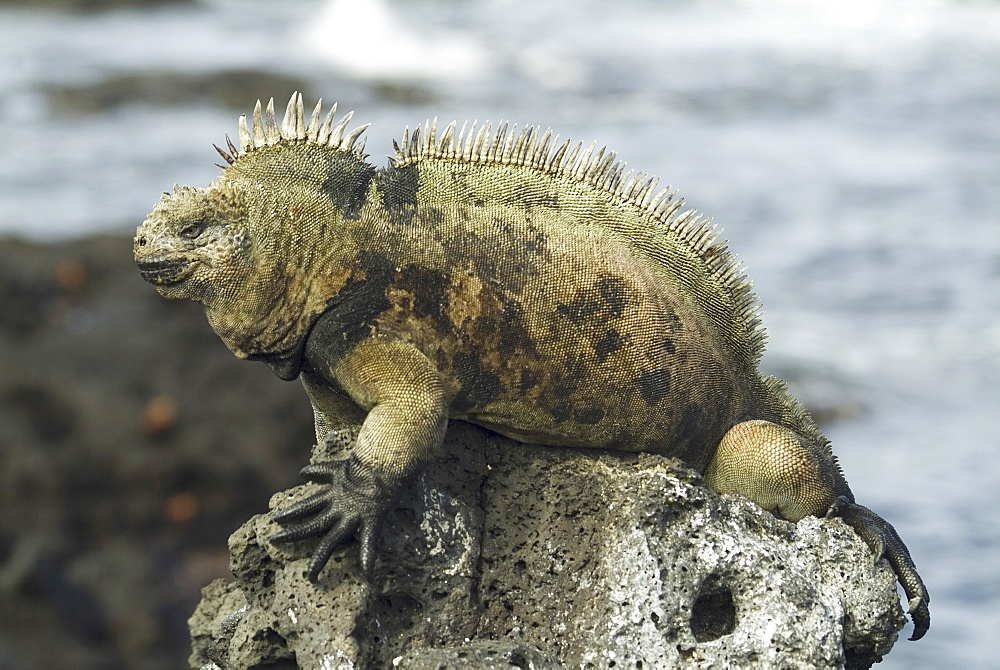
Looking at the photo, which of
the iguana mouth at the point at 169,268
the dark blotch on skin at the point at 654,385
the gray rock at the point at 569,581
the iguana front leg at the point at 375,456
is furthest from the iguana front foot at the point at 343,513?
the dark blotch on skin at the point at 654,385

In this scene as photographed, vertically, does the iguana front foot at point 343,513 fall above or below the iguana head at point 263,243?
below

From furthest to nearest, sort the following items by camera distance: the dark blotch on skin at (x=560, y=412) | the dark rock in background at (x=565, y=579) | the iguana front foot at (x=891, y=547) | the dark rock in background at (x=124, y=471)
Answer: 1. the dark rock in background at (x=124, y=471)
2. the iguana front foot at (x=891, y=547)
3. the dark blotch on skin at (x=560, y=412)
4. the dark rock in background at (x=565, y=579)

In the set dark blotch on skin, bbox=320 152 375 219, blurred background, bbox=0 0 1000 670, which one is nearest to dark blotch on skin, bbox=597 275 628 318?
dark blotch on skin, bbox=320 152 375 219

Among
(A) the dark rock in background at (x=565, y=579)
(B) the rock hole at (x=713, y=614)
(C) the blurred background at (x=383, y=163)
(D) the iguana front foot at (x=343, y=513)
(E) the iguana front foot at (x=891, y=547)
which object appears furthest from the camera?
(C) the blurred background at (x=383, y=163)

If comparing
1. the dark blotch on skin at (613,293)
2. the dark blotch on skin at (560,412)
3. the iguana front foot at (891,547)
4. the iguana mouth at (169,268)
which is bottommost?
the iguana front foot at (891,547)

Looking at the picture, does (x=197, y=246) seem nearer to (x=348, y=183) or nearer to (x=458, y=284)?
(x=348, y=183)

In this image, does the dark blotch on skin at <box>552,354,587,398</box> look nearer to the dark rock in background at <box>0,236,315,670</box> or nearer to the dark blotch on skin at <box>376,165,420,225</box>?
the dark blotch on skin at <box>376,165,420,225</box>

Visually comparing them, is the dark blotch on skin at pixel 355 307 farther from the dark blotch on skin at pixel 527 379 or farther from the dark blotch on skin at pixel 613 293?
the dark blotch on skin at pixel 613 293
